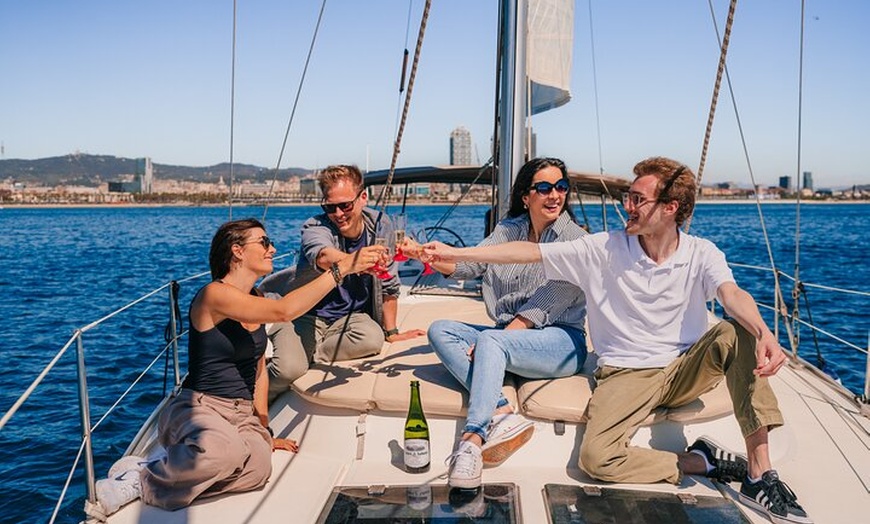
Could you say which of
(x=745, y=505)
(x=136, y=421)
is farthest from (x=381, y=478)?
(x=136, y=421)

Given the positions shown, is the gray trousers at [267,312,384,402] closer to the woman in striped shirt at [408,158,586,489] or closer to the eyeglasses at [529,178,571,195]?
the woman in striped shirt at [408,158,586,489]

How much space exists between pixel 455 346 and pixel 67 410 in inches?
263

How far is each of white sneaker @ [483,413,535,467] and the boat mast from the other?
10.5 ft

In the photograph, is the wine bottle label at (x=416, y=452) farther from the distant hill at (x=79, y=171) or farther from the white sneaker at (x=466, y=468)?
the distant hill at (x=79, y=171)

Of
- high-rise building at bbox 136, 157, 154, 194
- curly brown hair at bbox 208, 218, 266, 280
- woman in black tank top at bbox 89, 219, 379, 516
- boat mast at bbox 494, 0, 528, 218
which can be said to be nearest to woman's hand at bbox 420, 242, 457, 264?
woman in black tank top at bbox 89, 219, 379, 516

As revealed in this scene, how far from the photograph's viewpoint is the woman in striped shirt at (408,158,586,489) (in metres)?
3.45

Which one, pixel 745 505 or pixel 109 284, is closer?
pixel 745 505

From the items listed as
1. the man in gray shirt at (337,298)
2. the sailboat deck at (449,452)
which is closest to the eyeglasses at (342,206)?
the man in gray shirt at (337,298)

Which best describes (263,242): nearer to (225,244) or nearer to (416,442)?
(225,244)

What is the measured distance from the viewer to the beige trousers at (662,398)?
3166mm

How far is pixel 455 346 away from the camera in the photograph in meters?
3.80

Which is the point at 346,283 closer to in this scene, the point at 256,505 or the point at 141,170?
the point at 256,505

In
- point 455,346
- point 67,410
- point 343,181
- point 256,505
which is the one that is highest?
point 343,181

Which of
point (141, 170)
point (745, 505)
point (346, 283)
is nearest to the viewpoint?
point (745, 505)
